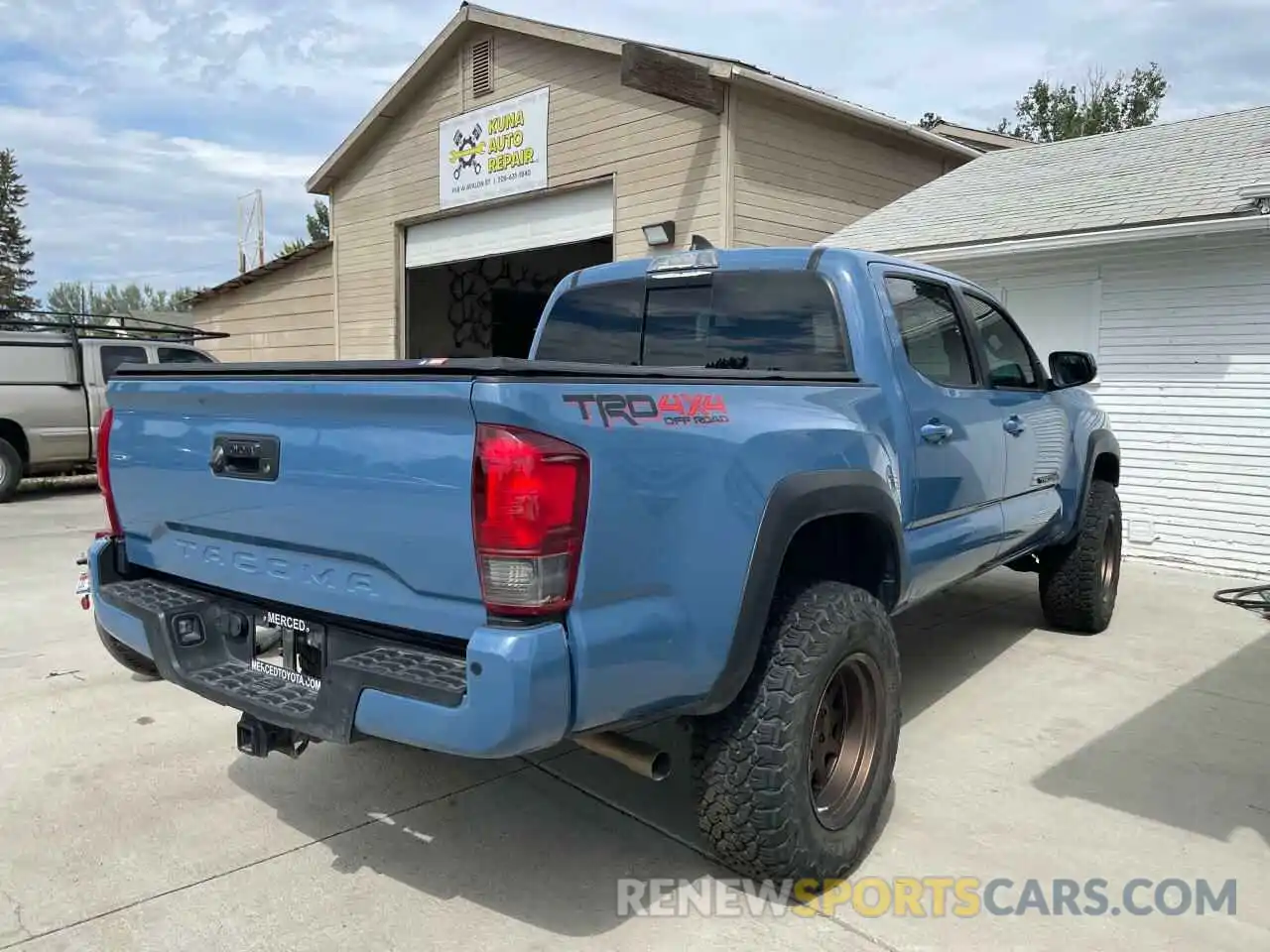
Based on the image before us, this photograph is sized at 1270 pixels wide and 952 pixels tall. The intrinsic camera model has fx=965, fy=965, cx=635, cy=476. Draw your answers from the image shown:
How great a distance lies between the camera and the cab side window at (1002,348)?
4.61 meters

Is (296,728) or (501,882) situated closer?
(296,728)

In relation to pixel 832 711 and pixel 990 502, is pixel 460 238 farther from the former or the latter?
pixel 832 711

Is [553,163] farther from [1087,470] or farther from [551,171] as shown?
[1087,470]

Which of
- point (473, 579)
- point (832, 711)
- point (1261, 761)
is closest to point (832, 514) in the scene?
point (832, 711)

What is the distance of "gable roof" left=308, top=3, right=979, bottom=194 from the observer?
382 inches

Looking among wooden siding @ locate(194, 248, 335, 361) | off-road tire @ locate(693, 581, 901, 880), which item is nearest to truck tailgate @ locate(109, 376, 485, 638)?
off-road tire @ locate(693, 581, 901, 880)

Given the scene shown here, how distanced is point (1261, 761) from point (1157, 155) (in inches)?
299

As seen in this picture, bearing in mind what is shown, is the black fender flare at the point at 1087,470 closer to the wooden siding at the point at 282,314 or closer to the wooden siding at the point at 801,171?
the wooden siding at the point at 801,171

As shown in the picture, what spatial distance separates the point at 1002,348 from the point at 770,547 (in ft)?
9.09

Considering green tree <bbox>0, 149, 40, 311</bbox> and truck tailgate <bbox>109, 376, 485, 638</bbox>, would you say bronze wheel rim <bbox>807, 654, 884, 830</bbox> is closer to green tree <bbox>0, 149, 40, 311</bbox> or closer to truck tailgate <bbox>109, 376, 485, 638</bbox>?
truck tailgate <bbox>109, 376, 485, 638</bbox>

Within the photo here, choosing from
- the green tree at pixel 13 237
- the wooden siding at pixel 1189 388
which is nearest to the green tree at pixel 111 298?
the green tree at pixel 13 237

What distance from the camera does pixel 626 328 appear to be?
4.21 meters

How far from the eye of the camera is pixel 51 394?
11.9 meters

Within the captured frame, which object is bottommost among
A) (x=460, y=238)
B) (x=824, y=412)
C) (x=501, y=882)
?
(x=501, y=882)
